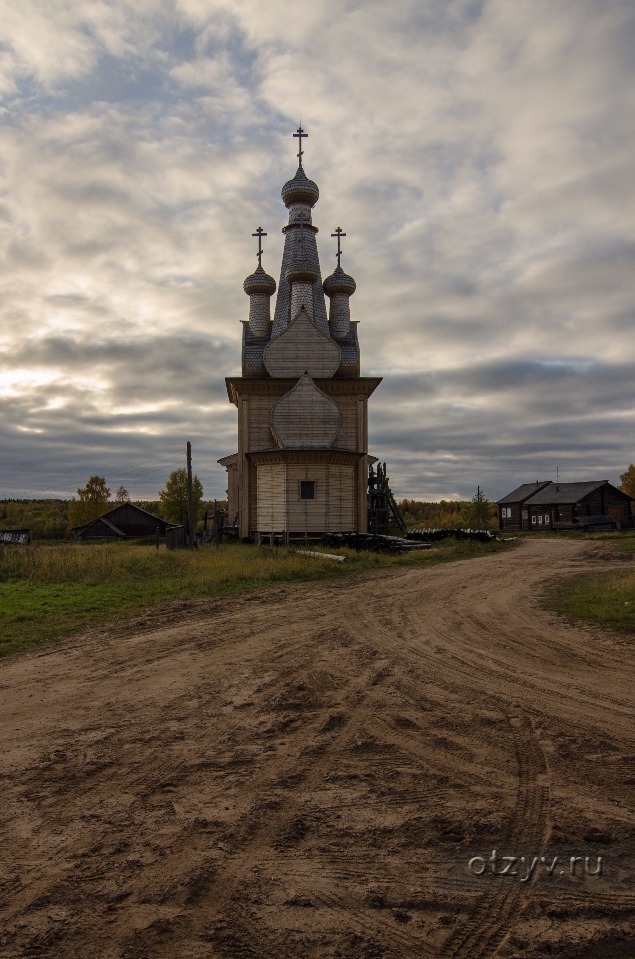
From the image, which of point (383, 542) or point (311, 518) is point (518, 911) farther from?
point (311, 518)

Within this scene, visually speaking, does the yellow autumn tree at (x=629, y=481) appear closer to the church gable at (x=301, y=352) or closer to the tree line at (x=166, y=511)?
the tree line at (x=166, y=511)

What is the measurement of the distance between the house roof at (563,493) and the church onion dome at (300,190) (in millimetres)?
34308

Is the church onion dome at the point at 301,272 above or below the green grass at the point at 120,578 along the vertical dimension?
above

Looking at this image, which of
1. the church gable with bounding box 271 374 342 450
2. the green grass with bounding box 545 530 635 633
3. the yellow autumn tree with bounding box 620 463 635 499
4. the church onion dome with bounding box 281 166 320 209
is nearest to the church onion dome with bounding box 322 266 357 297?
the church onion dome with bounding box 281 166 320 209

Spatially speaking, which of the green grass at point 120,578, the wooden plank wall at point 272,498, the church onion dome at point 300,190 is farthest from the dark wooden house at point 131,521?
the green grass at point 120,578

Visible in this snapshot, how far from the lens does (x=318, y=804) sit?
4.17 m

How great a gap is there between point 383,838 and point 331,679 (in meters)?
3.60

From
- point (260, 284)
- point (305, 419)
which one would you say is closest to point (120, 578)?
point (305, 419)

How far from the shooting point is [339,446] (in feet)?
102

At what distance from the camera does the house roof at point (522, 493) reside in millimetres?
60853

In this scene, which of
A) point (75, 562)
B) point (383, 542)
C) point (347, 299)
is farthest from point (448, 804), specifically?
point (347, 299)

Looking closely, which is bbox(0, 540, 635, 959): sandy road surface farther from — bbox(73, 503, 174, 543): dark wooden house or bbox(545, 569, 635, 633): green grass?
bbox(73, 503, 174, 543): dark wooden house

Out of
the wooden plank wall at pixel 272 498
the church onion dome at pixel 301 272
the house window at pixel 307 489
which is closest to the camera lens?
the wooden plank wall at pixel 272 498

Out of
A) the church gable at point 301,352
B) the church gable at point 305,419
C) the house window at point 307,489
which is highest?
the church gable at point 301,352
